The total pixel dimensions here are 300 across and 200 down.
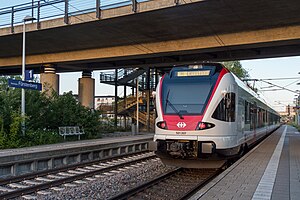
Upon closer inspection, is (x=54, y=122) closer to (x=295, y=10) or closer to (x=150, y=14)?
(x=150, y=14)

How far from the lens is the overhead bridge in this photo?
16.5 metres

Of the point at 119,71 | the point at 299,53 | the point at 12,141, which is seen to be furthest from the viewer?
the point at 119,71

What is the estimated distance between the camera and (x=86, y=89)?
→ 3225 cm

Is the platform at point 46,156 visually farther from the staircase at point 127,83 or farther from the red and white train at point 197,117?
the staircase at point 127,83

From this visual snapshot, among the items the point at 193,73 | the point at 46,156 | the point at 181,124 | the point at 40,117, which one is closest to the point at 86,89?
the point at 40,117

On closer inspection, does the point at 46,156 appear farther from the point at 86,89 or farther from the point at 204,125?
the point at 86,89

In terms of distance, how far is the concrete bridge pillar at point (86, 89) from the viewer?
104 feet

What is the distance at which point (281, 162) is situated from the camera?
11.7 m

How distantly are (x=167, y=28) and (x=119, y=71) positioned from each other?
19598 mm

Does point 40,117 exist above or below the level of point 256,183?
above

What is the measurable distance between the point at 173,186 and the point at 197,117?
2.02 metres

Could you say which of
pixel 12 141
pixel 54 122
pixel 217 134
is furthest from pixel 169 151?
pixel 54 122

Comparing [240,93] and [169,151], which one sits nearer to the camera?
[169,151]

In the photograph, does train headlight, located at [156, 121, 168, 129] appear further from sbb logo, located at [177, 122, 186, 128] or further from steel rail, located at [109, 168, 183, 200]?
steel rail, located at [109, 168, 183, 200]
